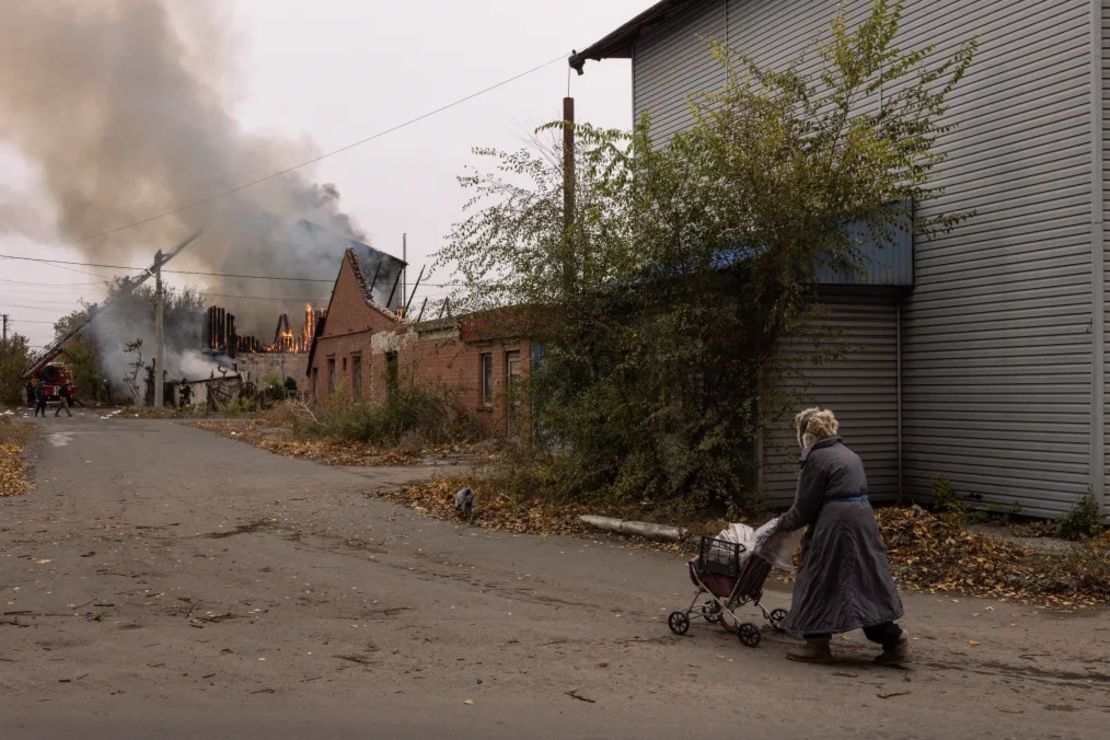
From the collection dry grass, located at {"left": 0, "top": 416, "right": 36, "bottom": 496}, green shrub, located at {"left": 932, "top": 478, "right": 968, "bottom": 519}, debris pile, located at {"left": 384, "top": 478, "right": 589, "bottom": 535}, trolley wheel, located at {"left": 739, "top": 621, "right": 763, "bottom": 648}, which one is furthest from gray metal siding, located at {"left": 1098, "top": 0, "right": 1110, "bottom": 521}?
dry grass, located at {"left": 0, "top": 416, "right": 36, "bottom": 496}

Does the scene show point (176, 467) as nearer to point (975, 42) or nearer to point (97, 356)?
point (975, 42)

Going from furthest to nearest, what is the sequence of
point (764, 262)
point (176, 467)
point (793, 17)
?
point (176, 467), point (793, 17), point (764, 262)

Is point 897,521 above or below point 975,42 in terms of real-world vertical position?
below

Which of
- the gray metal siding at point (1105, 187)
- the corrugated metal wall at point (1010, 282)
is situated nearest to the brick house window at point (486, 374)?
the corrugated metal wall at point (1010, 282)

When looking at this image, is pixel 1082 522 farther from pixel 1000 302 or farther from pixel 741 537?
pixel 741 537

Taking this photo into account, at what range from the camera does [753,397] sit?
12.6 metres

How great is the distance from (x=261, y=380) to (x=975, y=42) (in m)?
46.2

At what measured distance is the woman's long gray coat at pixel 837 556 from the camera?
646cm

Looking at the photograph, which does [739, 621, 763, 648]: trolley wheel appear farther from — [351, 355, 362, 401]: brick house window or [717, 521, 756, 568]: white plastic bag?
[351, 355, 362, 401]: brick house window

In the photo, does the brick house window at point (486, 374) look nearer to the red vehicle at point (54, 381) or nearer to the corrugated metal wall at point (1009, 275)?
the corrugated metal wall at point (1009, 275)

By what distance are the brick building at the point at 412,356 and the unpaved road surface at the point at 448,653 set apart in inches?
177

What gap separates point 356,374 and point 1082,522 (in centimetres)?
2878

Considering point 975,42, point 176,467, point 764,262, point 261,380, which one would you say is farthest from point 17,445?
point 261,380

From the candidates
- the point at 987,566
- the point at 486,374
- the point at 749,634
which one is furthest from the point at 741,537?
the point at 486,374
